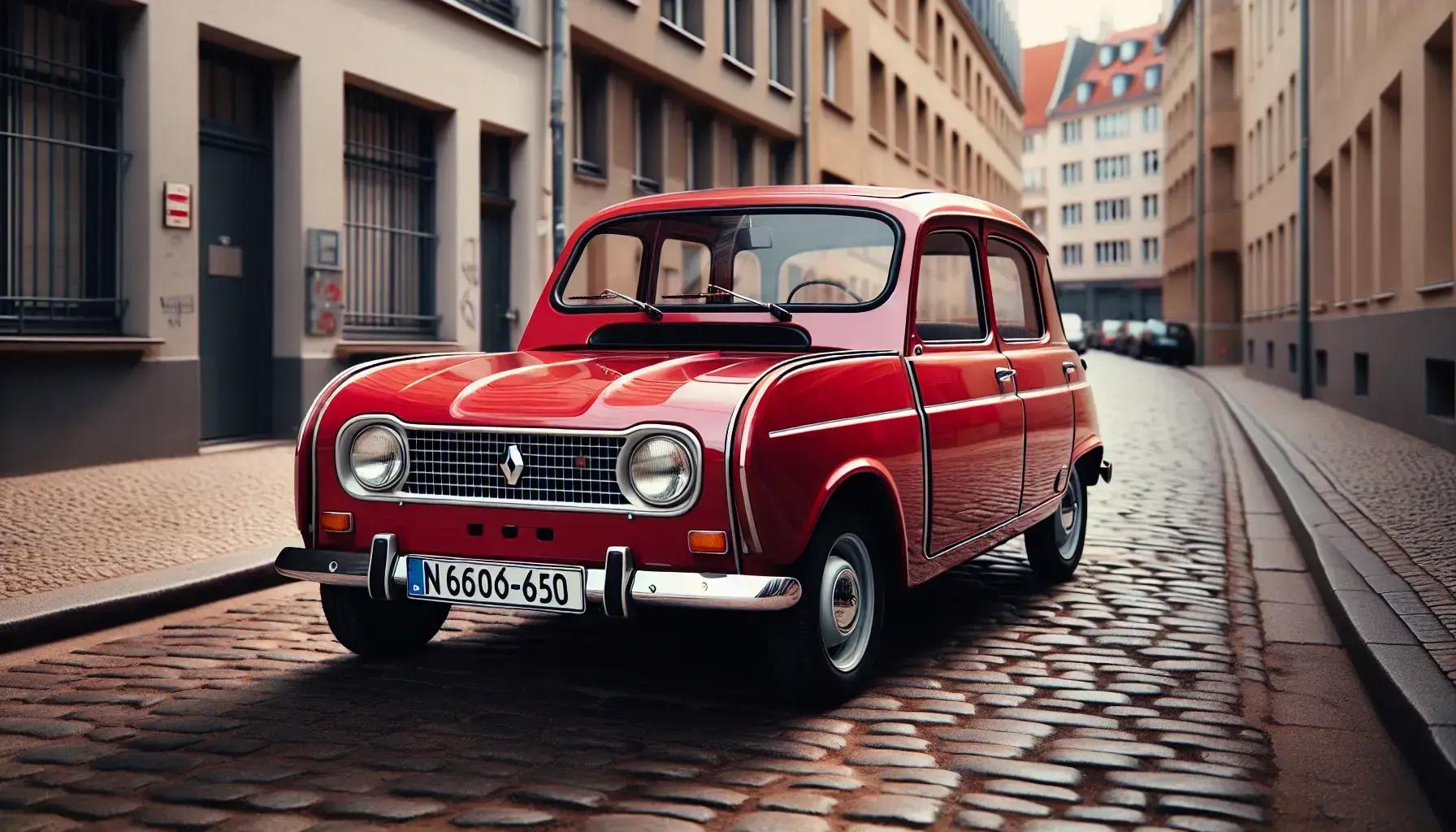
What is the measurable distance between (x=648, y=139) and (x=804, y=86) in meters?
6.48

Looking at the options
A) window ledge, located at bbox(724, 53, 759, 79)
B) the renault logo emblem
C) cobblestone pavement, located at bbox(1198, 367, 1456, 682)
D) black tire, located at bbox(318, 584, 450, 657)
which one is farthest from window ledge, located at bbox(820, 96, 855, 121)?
the renault logo emblem

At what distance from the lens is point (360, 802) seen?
3959 mm

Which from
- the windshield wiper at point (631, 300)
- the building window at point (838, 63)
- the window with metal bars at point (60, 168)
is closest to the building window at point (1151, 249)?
the building window at point (838, 63)

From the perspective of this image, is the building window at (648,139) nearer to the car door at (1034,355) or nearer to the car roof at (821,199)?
the car door at (1034,355)

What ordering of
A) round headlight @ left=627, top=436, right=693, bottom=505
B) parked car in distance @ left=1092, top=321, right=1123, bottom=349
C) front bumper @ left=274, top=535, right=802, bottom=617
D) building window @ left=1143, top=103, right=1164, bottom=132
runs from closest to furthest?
front bumper @ left=274, top=535, right=802, bottom=617 → round headlight @ left=627, top=436, right=693, bottom=505 → parked car in distance @ left=1092, top=321, right=1123, bottom=349 → building window @ left=1143, top=103, right=1164, bottom=132

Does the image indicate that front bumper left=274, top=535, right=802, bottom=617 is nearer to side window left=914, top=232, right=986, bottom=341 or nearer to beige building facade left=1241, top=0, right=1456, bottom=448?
side window left=914, top=232, right=986, bottom=341

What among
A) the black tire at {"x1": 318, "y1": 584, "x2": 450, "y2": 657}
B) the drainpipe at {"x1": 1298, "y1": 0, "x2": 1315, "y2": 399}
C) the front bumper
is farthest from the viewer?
the drainpipe at {"x1": 1298, "y1": 0, "x2": 1315, "y2": 399}

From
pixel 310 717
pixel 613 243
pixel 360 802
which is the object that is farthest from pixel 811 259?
pixel 360 802

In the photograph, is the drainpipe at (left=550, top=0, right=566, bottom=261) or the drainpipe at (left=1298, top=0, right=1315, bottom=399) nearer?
the drainpipe at (left=550, top=0, right=566, bottom=261)

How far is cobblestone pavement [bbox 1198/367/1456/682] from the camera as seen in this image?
6457 millimetres

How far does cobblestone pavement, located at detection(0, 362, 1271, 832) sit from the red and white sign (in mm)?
6000

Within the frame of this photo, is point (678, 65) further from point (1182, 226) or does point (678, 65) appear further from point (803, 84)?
point (1182, 226)

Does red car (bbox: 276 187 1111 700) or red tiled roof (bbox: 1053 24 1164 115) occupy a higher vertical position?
red tiled roof (bbox: 1053 24 1164 115)

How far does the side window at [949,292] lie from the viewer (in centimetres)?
600
